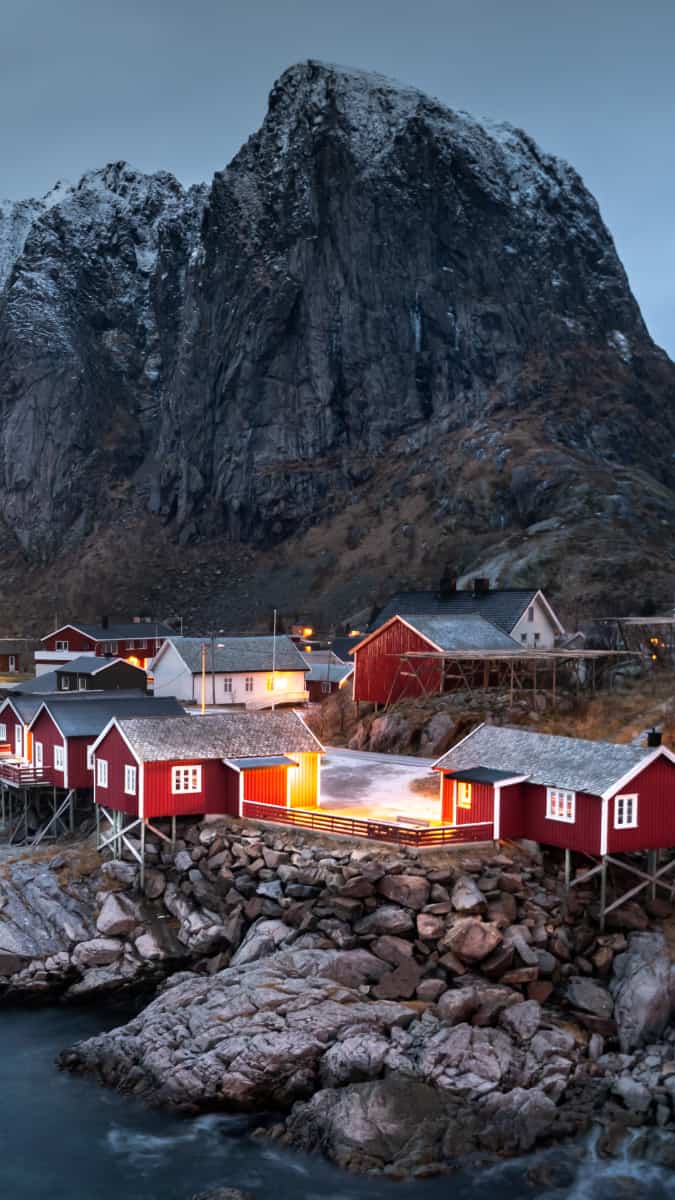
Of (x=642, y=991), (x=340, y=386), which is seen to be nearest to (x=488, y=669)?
(x=642, y=991)

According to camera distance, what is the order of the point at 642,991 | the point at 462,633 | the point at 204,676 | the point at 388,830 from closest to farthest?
the point at 642,991 < the point at 388,830 < the point at 462,633 < the point at 204,676

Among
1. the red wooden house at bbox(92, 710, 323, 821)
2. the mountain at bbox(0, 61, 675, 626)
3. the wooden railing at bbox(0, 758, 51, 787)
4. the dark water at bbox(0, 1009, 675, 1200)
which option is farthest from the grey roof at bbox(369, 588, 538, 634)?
the mountain at bbox(0, 61, 675, 626)

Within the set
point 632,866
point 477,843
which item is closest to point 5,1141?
point 477,843

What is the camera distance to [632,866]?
32875 millimetres

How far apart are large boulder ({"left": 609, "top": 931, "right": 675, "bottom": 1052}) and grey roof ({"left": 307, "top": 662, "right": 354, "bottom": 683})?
44100mm

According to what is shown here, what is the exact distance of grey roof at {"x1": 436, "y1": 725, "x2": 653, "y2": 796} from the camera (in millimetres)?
32188

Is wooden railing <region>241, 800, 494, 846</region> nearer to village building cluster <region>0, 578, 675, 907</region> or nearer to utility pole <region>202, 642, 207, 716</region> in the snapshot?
village building cluster <region>0, 578, 675, 907</region>

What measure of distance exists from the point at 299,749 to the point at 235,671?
29.7 meters

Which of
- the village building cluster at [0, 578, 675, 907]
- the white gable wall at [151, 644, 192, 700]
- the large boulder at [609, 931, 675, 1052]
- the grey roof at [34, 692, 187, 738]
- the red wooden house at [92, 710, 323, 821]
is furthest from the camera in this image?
the white gable wall at [151, 644, 192, 700]

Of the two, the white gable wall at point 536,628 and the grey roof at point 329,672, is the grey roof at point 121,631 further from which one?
the white gable wall at point 536,628

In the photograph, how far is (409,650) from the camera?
55219 mm

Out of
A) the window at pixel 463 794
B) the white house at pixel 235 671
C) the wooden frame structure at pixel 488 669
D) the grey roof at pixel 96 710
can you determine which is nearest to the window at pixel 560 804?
the window at pixel 463 794

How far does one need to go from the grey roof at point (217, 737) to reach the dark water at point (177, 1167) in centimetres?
1347

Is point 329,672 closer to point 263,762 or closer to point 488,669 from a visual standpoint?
point 488,669
